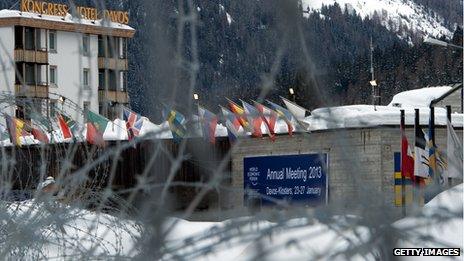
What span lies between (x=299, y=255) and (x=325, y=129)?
0.55 feet

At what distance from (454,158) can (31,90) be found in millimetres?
1943

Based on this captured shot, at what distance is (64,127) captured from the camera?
3.04m

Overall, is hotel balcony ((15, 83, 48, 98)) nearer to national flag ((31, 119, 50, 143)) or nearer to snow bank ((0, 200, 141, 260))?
national flag ((31, 119, 50, 143))

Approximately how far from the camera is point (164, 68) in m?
0.88

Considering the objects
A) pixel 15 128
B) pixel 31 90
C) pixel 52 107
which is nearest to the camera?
pixel 31 90

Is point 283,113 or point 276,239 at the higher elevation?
point 283,113

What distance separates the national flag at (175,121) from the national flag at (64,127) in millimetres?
1706

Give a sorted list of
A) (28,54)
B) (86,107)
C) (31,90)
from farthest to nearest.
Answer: (28,54), (31,90), (86,107)

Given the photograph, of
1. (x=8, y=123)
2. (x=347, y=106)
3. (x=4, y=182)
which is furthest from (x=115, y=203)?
(x=8, y=123)

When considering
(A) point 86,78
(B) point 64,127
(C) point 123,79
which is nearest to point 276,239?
(C) point 123,79

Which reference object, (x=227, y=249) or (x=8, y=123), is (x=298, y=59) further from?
(x=8, y=123)

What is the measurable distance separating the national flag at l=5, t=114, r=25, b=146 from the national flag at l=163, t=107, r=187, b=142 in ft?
7.57

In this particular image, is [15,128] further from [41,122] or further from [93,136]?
[93,136]

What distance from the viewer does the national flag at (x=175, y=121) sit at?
909mm
